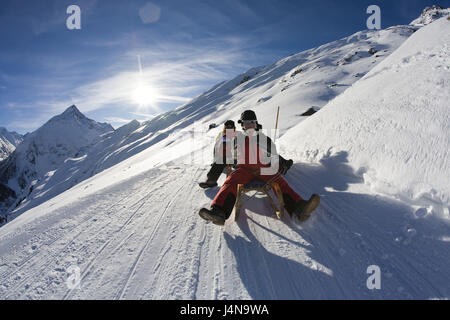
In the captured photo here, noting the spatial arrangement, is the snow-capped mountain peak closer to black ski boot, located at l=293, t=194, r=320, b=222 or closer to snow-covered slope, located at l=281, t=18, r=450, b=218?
snow-covered slope, located at l=281, t=18, r=450, b=218

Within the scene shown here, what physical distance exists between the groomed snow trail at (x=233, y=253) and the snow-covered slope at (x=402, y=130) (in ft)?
1.31

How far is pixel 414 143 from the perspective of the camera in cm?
348

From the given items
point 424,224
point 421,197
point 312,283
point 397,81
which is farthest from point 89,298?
point 397,81

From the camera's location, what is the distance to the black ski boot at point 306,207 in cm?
284

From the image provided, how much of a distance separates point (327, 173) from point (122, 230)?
4065 mm

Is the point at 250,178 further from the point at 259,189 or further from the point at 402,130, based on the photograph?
the point at 402,130

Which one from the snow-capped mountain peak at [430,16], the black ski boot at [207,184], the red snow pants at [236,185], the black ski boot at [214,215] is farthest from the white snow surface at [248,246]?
the snow-capped mountain peak at [430,16]

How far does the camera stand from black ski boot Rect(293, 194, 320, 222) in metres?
2.84

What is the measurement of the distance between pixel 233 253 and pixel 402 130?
12.3 feet

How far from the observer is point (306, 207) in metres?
2.84

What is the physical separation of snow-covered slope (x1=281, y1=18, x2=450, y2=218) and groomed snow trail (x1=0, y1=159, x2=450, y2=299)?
0.40 meters

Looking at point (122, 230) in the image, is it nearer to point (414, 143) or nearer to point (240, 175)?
point (240, 175)

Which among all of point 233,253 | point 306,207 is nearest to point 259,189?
point 306,207

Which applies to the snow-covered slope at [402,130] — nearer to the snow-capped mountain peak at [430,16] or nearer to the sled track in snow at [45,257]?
the sled track in snow at [45,257]
